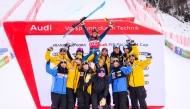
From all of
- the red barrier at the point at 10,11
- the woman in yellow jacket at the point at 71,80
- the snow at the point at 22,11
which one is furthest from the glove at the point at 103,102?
the red barrier at the point at 10,11

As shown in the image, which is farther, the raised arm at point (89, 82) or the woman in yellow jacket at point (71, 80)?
the woman in yellow jacket at point (71, 80)

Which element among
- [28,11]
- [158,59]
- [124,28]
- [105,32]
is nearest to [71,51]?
[105,32]

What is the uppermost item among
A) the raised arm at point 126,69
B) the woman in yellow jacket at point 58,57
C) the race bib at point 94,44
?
the race bib at point 94,44

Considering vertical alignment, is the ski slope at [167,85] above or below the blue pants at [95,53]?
below

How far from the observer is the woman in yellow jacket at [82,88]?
6855 mm

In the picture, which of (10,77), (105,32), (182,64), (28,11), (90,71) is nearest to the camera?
(90,71)

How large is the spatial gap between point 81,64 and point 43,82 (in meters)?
1.80

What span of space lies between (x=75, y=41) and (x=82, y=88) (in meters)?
1.61

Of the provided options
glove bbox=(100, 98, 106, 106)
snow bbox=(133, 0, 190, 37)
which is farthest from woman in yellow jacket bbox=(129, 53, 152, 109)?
snow bbox=(133, 0, 190, 37)

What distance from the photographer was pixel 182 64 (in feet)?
43.4

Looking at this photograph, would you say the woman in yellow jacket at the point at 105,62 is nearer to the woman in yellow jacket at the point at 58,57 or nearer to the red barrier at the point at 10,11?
the woman in yellow jacket at the point at 58,57

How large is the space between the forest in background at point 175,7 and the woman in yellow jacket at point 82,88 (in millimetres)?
22924

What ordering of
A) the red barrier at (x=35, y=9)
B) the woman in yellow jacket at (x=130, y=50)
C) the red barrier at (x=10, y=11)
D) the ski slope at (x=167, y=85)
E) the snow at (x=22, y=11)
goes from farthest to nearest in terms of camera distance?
the red barrier at (x=10, y=11)
the snow at (x=22, y=11)
the red barrier at (x=35, y=9)
the ski slope at (x=167, y=85)
the woman in yellow jacket at (x=130, y=50)

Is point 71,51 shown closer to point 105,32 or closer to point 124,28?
point 105,32
